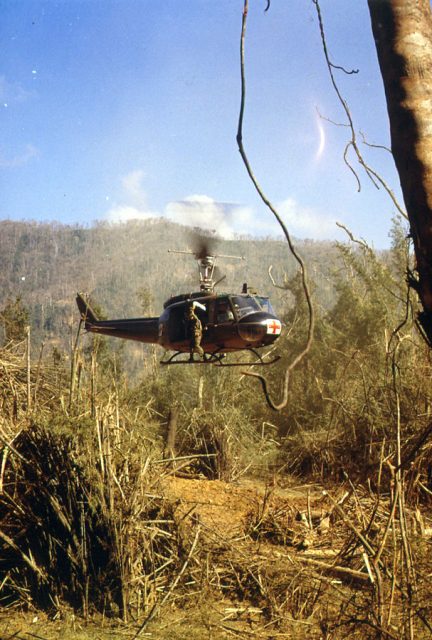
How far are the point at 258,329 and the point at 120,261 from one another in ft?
310

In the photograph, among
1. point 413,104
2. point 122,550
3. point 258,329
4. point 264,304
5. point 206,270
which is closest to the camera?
point 413,104

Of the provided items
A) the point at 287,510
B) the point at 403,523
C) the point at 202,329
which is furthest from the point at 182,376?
the point at 403,523

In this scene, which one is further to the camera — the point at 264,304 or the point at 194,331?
the point at 264,304

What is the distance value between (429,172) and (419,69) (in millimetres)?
292

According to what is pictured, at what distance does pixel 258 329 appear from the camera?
860 centimetres

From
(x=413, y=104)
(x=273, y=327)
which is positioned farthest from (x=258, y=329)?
(x=413, y=104)

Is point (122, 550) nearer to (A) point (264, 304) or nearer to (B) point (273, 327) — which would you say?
(B) point (273, 327)

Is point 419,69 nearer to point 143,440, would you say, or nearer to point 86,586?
point 143,440

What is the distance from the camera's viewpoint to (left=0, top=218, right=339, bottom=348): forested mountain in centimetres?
6994

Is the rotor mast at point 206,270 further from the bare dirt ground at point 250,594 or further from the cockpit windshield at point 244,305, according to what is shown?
the bare dirt ground at point 250,594

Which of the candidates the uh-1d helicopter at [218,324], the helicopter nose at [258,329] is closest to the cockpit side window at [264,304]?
the uh-1d helicopter at [218,324]

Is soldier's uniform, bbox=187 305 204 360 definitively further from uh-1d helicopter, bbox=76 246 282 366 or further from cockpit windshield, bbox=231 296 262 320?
cockpit windshield, bbox=231 296 262 320

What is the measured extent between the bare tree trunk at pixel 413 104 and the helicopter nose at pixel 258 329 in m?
7.15

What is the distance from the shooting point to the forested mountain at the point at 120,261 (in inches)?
2753
